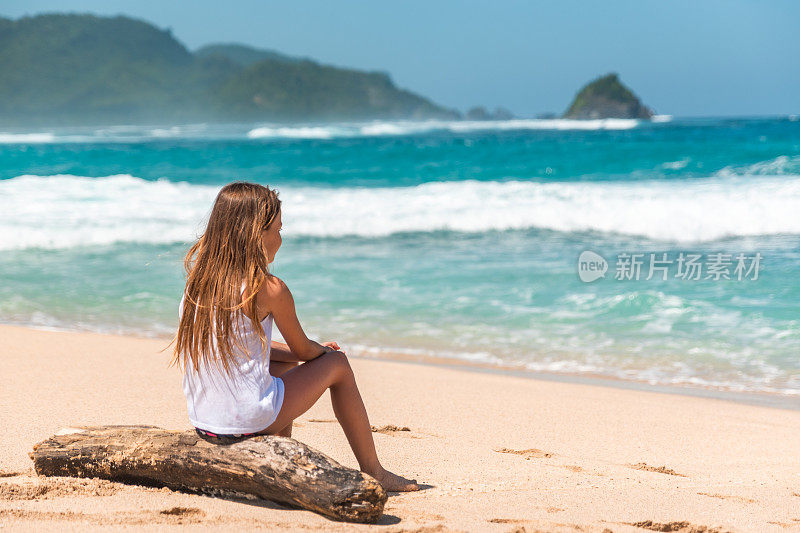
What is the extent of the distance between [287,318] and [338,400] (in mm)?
484

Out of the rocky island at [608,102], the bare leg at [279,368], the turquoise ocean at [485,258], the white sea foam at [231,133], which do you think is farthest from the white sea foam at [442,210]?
the rocky island at [608,102]

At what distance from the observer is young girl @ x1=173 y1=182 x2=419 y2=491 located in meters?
2.86

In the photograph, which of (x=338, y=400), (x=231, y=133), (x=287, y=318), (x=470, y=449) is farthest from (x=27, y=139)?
(x=287, y=318)

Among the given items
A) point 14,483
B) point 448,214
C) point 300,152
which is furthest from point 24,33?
point 14,483

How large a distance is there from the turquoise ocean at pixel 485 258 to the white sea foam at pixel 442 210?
0.06 m

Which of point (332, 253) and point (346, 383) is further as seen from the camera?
point (332, 253)

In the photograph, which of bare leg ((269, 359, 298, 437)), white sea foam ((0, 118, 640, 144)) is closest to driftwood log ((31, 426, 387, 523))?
bare leg ((269, 359, 298, 437))

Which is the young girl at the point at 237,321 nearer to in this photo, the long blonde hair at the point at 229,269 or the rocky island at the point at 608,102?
the long blonde hair at the point at 229,269

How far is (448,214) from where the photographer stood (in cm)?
1419

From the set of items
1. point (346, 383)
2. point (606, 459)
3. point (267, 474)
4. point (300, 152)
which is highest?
point (300, 152)

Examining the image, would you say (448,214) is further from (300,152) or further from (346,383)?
(300,152)

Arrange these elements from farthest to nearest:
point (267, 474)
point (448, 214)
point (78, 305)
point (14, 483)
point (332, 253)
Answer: point (448, 214)
point (332, 253)
point (78, 305)
point (14, 483)
point (267, 474)

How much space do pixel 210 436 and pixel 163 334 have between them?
4336 mm

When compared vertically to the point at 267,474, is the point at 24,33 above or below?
above
